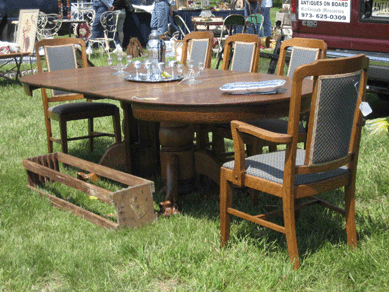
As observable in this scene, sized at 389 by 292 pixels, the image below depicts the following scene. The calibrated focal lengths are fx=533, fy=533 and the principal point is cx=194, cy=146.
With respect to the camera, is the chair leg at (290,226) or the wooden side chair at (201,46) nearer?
the chair leg at (290,226)

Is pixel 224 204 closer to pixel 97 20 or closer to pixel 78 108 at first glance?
pixel 78 108

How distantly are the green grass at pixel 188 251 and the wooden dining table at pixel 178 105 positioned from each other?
10.4 inches

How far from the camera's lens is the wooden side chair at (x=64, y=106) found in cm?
452

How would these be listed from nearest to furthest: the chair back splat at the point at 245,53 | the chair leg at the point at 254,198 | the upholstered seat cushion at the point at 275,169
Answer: the upholstered seat cushion at the point at 275,169
the chair leg at the point at 254,198
the chair back splat at the point at 245,53

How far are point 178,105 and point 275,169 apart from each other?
64 cm

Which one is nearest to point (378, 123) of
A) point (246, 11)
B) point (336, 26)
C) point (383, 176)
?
point (336, 26)

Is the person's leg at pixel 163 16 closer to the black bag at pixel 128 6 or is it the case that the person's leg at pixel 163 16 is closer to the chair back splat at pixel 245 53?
the black bag at pixel 128 6

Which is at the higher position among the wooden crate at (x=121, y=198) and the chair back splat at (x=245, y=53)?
the chair back splat at (x=245, y=53)

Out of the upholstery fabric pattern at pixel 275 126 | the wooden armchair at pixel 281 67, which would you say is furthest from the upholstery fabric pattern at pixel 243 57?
the upholstery fabric pattern at pixel 275 126

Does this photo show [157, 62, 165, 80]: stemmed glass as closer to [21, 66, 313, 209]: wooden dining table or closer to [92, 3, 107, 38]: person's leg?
[21, 66, 313, 209]: wooden dining table

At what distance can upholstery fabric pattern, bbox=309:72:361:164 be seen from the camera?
2.45m

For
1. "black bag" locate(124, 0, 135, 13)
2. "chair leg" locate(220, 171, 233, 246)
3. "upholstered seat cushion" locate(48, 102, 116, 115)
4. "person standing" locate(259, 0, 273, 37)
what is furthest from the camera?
"person standing" locate(259, 0, 273, 37)

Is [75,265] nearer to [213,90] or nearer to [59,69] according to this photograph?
[213,90]

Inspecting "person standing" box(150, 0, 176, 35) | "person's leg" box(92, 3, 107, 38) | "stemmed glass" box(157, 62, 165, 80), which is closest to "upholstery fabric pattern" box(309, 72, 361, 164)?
"stemmed glass" box(157, 62, 165, 80)
